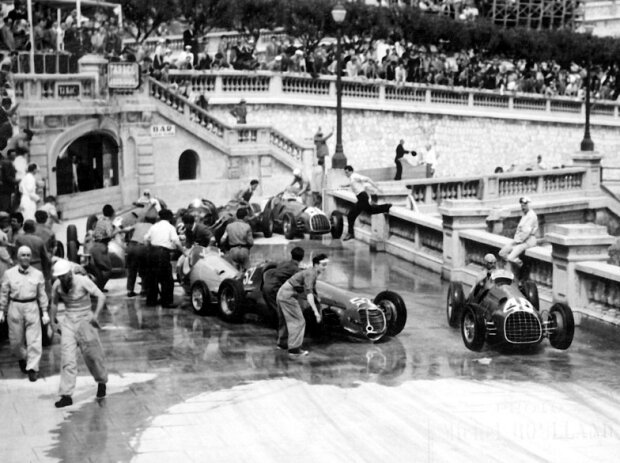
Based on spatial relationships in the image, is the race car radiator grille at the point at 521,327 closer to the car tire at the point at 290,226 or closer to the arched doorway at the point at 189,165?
the car tire at the point at 290,226

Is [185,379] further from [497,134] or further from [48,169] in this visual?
[497,134]

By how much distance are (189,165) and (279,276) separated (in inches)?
715

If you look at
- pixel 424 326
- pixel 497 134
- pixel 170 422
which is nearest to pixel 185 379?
pixel 170 422

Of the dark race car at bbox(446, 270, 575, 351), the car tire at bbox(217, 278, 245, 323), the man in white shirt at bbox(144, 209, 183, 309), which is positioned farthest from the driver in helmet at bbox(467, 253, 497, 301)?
the man in white shirt at bbox(144, 209, 183, 309)

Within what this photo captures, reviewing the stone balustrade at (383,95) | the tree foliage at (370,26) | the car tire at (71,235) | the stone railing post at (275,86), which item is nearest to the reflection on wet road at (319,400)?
the car tire at (71,235)

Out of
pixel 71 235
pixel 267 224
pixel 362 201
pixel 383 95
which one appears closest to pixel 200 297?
pixel 71 235

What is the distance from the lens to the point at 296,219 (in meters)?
29.1

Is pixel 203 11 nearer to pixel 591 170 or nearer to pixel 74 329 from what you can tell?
pixel 591 170

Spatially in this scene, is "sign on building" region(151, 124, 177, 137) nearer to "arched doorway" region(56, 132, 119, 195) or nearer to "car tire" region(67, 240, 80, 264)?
"arched doorway" region(56, 132, 119, 195)

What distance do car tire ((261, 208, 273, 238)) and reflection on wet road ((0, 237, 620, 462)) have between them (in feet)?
29.3

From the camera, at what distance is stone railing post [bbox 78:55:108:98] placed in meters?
33.8

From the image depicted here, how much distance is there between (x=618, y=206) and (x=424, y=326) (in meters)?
20.0

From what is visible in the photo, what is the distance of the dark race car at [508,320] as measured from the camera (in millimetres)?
18250

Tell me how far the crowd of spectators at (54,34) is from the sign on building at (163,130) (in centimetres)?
220
